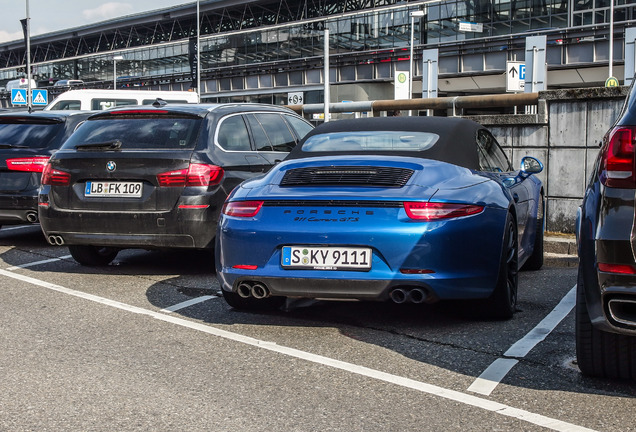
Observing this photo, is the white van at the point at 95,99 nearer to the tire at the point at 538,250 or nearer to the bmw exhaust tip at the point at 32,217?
the bmw exhaust tip at the point at 32,217

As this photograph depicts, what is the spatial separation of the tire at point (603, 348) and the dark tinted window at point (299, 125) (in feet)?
17.9

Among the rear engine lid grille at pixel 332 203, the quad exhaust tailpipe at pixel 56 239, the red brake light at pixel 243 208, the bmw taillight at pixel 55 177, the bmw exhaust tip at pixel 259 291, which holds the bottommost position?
the quad exhaust tailpipe at pixel 56 239

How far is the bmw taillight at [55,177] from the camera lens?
26.1 ft

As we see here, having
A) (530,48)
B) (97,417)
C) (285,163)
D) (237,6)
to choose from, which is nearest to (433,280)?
(285,163)

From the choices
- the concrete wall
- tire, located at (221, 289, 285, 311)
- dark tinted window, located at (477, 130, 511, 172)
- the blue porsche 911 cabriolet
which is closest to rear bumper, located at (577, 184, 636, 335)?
the blue porsche 911 cabriolet

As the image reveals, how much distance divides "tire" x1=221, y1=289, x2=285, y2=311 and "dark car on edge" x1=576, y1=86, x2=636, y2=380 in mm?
2660

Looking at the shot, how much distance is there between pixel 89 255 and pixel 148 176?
1.51 metres

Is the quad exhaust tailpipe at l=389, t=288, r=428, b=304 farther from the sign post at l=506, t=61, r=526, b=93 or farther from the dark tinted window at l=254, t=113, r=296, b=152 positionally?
the sign post at l=506, t=61, r=526, b=93

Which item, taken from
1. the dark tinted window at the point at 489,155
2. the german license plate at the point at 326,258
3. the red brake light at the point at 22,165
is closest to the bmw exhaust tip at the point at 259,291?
the german license plate at the point at 326,258

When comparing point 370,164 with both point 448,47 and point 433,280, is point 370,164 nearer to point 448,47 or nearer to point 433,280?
point 433,280

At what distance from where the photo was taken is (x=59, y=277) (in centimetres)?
805

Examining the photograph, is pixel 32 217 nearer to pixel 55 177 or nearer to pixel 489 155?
pixel 55 177

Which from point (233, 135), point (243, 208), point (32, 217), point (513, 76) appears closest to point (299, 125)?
point (233, 135)

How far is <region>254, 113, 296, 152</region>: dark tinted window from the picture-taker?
891 cm
